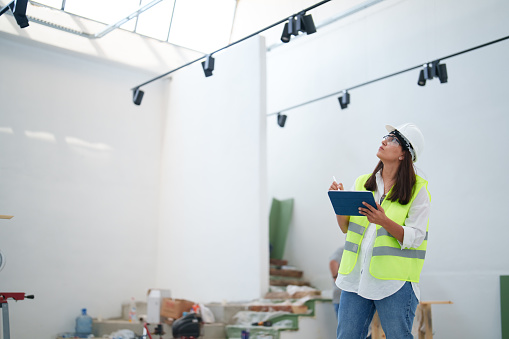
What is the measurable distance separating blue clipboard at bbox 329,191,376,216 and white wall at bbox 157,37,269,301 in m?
4.35

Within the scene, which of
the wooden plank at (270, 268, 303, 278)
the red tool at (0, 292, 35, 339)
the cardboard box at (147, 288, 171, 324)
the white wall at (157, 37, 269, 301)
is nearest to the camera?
the red tool at (0, 292, 35, 339)

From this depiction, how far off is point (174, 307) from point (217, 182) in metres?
1.84

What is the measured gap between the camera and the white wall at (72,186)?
6867 mm

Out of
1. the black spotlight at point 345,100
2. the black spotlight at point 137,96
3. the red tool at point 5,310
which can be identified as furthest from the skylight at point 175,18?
the red tool at point 5,310

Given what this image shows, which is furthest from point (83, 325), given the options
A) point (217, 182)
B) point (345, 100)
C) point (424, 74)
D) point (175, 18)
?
point (424, 74)

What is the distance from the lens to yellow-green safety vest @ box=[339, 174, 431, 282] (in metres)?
2.15

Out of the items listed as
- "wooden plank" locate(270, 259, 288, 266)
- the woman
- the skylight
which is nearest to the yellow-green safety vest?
the woman

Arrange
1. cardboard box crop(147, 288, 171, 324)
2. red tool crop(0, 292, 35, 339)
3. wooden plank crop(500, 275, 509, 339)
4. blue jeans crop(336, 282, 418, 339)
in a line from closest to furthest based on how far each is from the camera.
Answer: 1. blue jeans crop(336, 282, 418, 339)
2. red tool crop(0, 292, 35, 339)
3. wooden plank crop(500, 275, 509, 339)
4. cardboard box crop(147, 288, 171, 324)

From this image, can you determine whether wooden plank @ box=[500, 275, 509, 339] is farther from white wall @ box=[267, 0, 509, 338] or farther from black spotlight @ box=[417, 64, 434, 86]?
black spotlight @ box=[417, 64, 434, 86]

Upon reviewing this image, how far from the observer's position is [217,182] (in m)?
7.30

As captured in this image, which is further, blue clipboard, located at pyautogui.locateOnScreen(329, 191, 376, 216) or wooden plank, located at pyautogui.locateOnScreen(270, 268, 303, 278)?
wooden plank, located at pyautogui.locateOnScreen(270, 268, 303, 278)

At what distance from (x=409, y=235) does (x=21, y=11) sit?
13.6 feet

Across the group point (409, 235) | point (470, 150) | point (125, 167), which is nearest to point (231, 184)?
point (125, 167)

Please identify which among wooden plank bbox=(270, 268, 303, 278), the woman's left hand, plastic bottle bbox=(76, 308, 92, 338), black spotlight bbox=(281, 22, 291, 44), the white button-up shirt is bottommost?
plastic bottle bbox=(76, 308, 92, 338)
